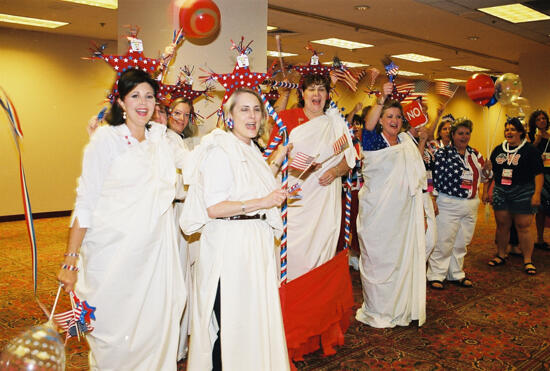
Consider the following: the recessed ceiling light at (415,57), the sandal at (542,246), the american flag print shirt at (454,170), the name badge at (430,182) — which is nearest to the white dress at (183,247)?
the name badge at (430,182)

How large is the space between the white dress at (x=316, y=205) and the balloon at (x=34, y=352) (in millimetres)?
2094

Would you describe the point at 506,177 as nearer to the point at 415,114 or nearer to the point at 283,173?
the point at 415,114

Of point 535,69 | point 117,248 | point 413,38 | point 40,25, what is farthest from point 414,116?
point 535,69

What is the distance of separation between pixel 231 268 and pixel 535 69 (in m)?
10.4

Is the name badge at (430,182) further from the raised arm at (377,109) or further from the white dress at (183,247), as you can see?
the white dress at (183,247)

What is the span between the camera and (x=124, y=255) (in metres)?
2.42

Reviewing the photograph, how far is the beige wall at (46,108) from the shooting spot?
885 centimetres

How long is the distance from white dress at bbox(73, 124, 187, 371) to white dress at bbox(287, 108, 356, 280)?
4.09 ft

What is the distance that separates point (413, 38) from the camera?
30.9ft

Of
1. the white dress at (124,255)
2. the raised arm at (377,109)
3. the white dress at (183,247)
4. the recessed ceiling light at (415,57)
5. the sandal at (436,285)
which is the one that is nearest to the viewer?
the white dress at (124,255)

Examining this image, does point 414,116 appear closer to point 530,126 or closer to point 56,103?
point 530,126

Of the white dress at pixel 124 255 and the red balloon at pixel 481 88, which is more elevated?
the red balloon at pixel 481 88

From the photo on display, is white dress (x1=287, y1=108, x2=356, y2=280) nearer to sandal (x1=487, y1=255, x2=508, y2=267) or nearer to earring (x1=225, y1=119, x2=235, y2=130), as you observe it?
earring (x1=225, y1=119, x2=235, y2=130)

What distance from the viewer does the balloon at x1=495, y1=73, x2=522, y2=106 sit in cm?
614
